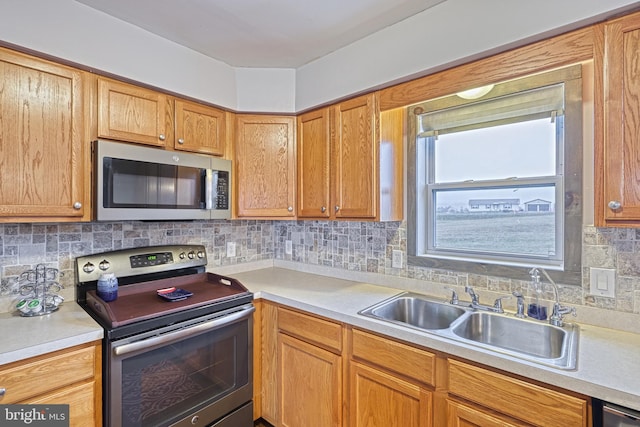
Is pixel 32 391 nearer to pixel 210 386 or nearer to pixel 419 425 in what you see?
pixel 210 386

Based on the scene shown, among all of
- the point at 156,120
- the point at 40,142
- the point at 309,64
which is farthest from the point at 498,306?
the point at 40,142

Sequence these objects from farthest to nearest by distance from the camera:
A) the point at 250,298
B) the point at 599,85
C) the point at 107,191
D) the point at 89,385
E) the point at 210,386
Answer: the point at 250,298 < the point at 210,386 < the point at 107,191 < the point at 89,385 < the point at 599,85

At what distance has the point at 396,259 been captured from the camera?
2051mm

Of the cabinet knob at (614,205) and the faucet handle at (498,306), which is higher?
the cabinet knob at (614,205)

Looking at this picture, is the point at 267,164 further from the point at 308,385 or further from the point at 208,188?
the point at 308,385

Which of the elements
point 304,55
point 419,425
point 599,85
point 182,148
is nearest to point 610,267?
point 599,85

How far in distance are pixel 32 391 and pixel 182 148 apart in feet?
4.34

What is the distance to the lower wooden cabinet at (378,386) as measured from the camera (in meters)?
1.06

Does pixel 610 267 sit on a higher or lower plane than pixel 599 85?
lower

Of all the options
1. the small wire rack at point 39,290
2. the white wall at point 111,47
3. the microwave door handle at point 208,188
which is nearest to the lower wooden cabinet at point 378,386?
the microwave door handle at point 208,188

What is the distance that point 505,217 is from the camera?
5.68ft

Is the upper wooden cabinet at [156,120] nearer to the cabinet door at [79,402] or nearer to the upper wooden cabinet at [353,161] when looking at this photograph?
the upper wooden cabinet at [353,161]

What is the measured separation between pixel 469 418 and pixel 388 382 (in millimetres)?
345

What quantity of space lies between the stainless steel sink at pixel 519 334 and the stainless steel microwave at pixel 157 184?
1555mm
